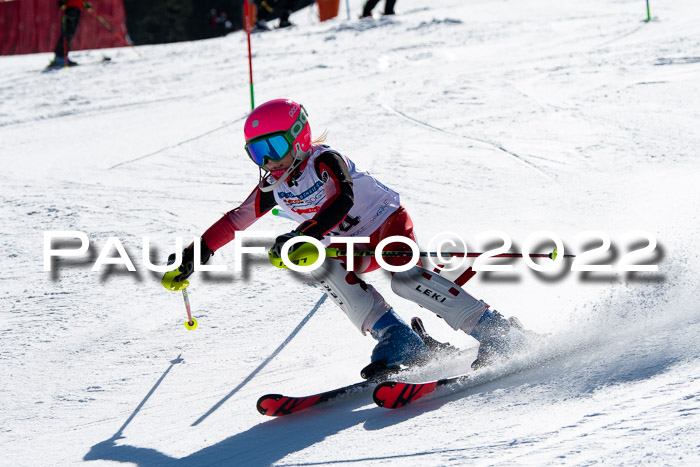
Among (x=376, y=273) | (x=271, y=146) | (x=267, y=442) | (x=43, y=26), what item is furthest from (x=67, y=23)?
(x=267, y=442)

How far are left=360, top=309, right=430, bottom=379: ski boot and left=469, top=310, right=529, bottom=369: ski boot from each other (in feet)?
0.91

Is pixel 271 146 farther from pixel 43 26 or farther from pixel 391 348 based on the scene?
pixel 43 26

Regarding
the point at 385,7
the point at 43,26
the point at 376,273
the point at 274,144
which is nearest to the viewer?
the point at 274,144

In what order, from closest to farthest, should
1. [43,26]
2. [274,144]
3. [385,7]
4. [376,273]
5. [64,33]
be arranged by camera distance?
[274,144] → [376,273] → [64,33] → [385,7] → [43,26]

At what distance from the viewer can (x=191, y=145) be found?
9.04 metres

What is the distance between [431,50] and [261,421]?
997cm

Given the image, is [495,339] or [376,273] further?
[376,273]

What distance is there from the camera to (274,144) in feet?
12.4

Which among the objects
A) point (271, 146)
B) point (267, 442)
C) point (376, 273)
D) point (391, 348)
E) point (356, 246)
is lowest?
point (376, 273)

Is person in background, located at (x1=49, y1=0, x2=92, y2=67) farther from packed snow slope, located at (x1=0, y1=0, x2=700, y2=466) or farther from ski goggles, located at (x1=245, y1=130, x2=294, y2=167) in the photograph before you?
ski goggles, located at (x1=245, y1=130, x2=294, y2=167)

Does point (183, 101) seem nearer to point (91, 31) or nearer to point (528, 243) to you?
point (528, 243)

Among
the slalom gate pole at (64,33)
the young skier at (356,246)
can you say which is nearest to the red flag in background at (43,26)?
the slalom gate pole at (64,33)

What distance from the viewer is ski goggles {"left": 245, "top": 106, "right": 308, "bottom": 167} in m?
3.79

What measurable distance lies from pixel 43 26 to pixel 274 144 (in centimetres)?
1857
